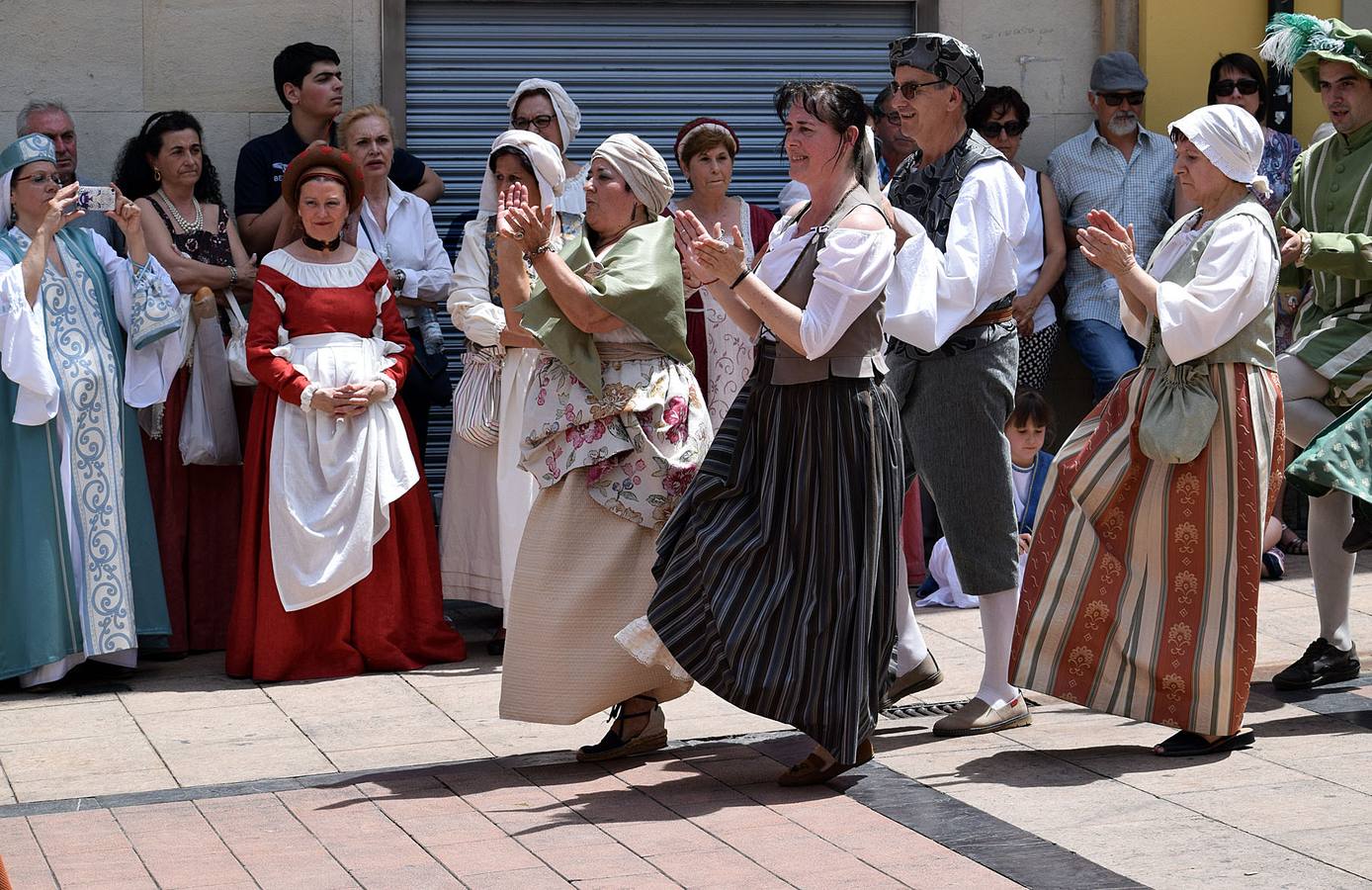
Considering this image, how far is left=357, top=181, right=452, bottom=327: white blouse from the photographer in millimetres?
7793

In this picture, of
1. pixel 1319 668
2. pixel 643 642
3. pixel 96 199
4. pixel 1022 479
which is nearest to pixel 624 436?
pixel 643 642

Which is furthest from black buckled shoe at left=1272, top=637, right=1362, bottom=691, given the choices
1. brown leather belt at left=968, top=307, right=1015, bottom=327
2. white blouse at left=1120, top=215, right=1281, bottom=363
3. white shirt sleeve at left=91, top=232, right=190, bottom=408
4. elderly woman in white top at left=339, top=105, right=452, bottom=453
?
white shirt sleeve at left=91, top=232, right=190, bottom=408

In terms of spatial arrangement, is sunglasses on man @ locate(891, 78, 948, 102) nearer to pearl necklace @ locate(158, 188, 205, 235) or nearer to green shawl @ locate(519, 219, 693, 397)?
green shawl @ locate(519, 219, 693, 397)

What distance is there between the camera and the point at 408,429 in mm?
7461

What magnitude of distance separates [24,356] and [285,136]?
182 cm

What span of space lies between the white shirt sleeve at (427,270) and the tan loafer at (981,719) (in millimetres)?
3153

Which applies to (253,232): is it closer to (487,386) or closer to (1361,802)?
(487,386)

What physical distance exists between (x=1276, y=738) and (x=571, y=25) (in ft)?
17.0

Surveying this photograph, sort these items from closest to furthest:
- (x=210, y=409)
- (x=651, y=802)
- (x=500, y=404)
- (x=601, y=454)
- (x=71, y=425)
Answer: (x=651, y=802) < (x=601, y=454) < (x=71, y=425) < (x=500, y=404) < (x=210, y=409)

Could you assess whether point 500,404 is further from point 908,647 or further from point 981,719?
point 981,719

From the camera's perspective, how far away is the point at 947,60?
554cm

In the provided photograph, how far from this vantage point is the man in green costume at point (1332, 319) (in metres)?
6.20

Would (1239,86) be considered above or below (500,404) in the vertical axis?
above

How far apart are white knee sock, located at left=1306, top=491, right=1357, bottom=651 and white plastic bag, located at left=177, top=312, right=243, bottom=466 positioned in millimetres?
4264
